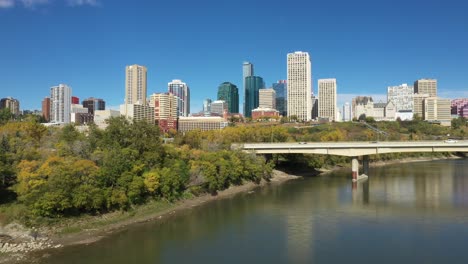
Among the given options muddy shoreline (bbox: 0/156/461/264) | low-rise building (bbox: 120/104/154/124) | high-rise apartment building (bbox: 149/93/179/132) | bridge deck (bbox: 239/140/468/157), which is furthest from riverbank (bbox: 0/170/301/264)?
high-rise apartment building (bbox: 149/93/179/132)

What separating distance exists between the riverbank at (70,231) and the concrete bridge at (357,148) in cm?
2627

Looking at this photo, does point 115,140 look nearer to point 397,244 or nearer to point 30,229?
point 30,229

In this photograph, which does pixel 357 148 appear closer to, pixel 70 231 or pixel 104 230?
pixel 104 230

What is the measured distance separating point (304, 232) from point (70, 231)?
59.8 ft

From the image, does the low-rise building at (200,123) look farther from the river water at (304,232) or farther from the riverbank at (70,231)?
the riverbank at (70,231)

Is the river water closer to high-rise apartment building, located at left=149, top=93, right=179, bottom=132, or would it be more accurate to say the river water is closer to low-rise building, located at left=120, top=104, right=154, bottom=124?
low-rise building, located at left=120, top=104, right=154, bottom=124

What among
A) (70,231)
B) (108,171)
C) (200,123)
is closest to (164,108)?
(200,123)

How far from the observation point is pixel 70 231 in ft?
104

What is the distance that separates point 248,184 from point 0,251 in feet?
111

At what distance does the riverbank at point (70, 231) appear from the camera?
28.1 meters

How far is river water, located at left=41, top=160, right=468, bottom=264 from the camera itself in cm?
2711

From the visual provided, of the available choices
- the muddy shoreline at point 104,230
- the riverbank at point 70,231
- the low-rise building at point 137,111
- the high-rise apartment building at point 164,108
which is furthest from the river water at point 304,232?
the high-rise apartment building at point 164,108

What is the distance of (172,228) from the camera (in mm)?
34375

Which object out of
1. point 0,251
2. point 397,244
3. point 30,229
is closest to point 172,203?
point 30,229
